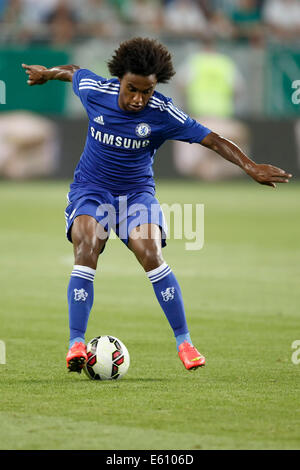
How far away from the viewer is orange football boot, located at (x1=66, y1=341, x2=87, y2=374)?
602 centimetres

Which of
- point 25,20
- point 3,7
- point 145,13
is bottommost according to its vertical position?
point 25,20

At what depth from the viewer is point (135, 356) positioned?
704cm

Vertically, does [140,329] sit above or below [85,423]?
above

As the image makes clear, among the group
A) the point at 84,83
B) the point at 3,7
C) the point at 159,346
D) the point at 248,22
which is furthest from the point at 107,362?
the point at 248,22

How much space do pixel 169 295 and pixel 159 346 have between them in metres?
1.03

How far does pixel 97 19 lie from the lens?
76.4 ft

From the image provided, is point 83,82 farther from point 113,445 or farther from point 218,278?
point 218,278

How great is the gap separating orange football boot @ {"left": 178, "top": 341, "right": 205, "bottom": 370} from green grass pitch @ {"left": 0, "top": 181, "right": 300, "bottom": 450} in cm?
9

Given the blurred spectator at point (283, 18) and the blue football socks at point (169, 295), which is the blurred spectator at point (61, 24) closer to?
the blurred spectator at point (283, 18)

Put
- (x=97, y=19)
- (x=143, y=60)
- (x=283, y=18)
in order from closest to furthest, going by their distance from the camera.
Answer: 1. (x=143, y=60)
2. (x=97, y=19)
3. (x=283, y=18)

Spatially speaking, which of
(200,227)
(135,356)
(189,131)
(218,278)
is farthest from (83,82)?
(200,227)

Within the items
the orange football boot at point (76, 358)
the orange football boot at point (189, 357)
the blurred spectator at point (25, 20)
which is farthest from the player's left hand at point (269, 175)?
the blurred spectator at point (25, 20)

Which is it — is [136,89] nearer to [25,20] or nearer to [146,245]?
[146,245]

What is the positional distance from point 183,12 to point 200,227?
9499 millimetres
